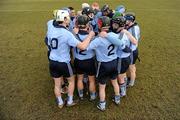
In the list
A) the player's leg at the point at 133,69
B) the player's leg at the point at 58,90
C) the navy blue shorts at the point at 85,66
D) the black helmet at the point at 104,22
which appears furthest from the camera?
the player's leg at the point at 133,69

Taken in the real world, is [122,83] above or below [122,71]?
below

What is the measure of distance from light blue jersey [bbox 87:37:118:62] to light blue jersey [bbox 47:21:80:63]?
1.20 feet

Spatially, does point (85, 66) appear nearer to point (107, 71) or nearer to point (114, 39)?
point (107, 71)

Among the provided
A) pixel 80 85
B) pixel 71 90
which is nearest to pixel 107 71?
pixel 80 85

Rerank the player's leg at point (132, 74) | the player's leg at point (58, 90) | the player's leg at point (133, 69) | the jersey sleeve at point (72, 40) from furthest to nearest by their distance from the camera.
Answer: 1. the player's leg at point (132, 74)
2. the player's leg at point (133, 69)
3. the player's leg at point (58, 90)
4. the jersey sleeve at point (72, 40)

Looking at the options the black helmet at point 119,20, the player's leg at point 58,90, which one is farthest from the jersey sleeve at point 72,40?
the player's leg at point 58,90

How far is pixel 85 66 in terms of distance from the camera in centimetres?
611

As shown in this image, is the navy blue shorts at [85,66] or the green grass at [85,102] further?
the green grass at [85,102]

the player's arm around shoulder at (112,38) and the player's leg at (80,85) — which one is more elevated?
the player's arm around shoulder at (112,38)

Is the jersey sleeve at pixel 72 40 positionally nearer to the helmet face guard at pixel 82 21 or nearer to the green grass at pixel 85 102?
the helmet face guard at pixel 82 21

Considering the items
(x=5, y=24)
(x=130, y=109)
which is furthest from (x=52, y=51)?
(x=5, y=24)

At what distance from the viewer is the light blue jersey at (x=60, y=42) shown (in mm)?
5578

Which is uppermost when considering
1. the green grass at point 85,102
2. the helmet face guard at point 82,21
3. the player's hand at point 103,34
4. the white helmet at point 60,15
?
the white helmet at point 60,15

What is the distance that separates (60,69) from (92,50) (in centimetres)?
83
